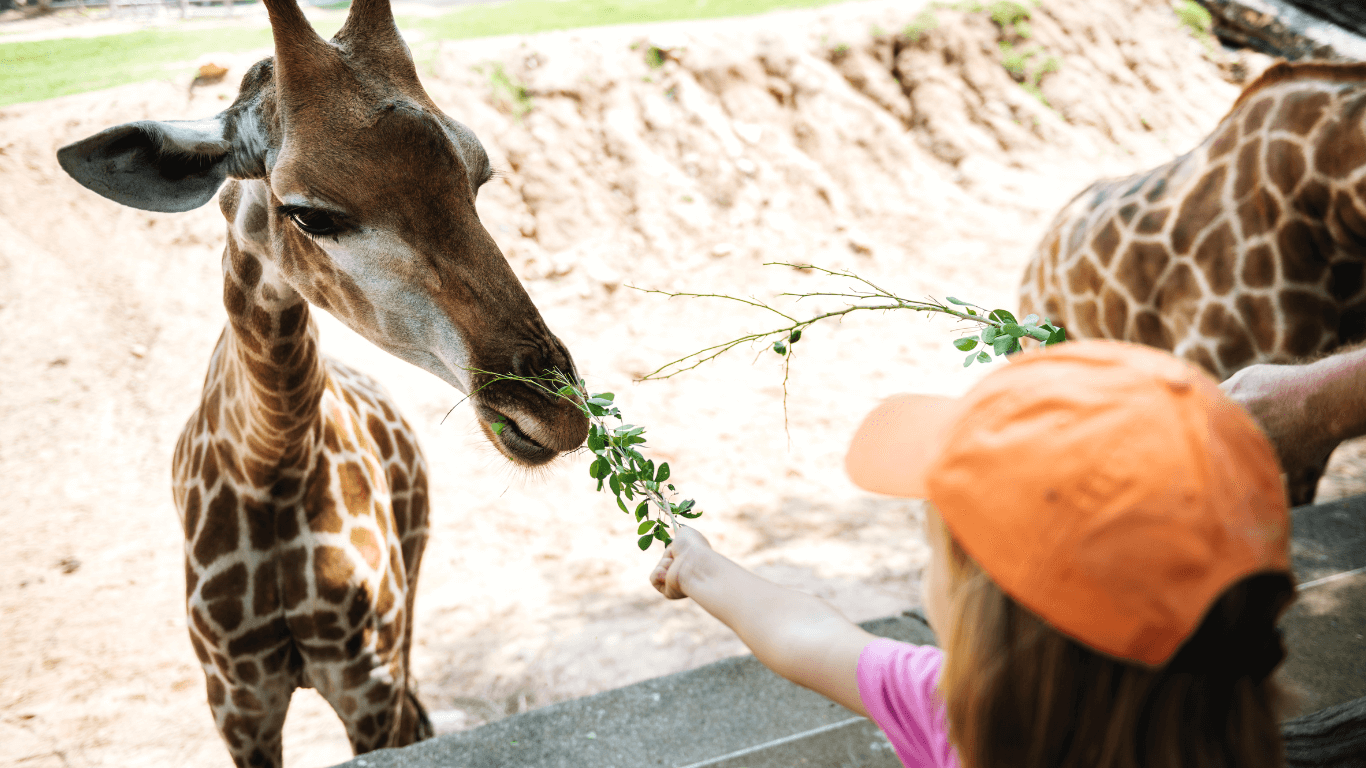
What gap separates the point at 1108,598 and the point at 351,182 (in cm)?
165

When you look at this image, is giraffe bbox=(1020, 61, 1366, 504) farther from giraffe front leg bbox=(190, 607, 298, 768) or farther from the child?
giraffe front leg bbox=(190, 607, 298, 768)

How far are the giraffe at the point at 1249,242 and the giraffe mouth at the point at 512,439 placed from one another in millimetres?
3184

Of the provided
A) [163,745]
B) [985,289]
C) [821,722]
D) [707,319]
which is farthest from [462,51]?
[821,722]

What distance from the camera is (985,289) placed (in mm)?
7711

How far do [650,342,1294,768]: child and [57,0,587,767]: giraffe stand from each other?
1.13m

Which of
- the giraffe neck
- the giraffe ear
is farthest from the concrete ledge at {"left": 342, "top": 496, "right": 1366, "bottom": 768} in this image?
the giraffe ear

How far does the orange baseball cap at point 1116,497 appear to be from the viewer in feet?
2.52

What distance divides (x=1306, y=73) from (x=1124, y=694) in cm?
403

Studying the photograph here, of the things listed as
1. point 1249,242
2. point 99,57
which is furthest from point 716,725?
point 99,57

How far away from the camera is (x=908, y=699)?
3.84ft

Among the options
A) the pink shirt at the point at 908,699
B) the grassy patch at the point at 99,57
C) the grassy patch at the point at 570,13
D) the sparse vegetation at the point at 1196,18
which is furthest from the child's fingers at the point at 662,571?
the sparse vegetation at the point at 1196,18

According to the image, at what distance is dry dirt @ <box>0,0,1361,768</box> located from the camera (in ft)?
13.4

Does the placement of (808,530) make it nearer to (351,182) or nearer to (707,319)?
(707,319)

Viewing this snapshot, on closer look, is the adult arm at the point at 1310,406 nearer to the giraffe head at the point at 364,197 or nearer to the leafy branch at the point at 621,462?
the leafy branch at the point at 621,462
